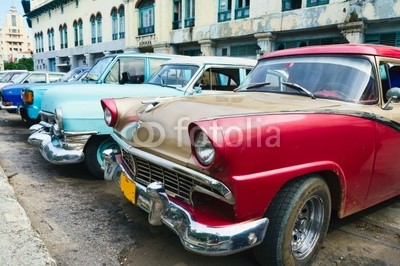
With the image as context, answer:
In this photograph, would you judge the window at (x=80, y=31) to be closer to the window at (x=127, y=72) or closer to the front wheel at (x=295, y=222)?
the window at (x=127, y=72)

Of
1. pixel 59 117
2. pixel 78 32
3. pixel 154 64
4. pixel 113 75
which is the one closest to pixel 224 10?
pixel 154 64

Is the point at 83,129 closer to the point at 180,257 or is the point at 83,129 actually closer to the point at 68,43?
the point at 180,257

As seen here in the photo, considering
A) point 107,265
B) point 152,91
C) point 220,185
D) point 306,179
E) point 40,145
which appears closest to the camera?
point 220,185

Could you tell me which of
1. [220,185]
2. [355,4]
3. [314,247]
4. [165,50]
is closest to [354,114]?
[314,247]

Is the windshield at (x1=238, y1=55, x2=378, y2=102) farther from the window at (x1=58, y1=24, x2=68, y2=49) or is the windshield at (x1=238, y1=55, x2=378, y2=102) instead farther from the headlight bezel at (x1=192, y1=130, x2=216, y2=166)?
the window at (x1=58, y1=24, x2=68, y2=49)

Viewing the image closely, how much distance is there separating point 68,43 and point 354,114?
35032 mm

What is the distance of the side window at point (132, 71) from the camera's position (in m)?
6.60

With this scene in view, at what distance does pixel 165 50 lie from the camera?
2128 cm

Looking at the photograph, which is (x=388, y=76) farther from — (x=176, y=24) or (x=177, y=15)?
(x=177, y=15)

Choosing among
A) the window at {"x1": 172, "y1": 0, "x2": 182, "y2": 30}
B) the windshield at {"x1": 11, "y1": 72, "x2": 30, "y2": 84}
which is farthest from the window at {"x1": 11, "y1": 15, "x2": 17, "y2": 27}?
the windshield at {"x1": 11, "y1": 72, "x2": 30, "y2": 84}

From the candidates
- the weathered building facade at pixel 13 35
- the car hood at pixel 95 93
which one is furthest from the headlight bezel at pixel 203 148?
the weathered building facade at pixel 13 35

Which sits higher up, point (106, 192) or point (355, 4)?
point (355, 4)

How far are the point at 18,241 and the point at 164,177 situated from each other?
1334 mm

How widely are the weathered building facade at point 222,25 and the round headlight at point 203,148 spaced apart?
38.2 ft
